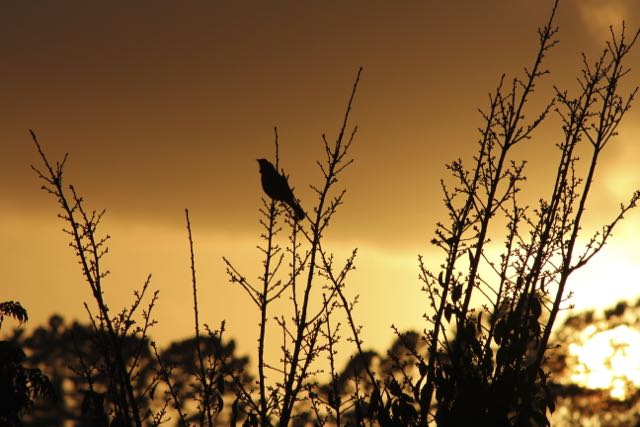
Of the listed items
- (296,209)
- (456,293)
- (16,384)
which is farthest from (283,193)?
(16,384)

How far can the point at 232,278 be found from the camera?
22.9ft

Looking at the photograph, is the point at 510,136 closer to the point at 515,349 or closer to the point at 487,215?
the point at 487,215

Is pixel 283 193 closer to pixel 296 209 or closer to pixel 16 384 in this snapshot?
pixel 296 209

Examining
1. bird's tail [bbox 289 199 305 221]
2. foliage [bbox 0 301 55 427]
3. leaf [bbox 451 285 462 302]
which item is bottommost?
leaf [bbox 451 285 462 302]

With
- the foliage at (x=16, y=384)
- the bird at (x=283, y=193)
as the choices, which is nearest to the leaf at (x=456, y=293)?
the bird at (x=283, y=193)

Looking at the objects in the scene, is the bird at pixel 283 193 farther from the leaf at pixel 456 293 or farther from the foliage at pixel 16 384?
the foliage at pixel 16 384

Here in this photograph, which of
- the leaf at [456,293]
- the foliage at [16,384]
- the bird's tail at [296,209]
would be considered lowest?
the leaf at [456,293]

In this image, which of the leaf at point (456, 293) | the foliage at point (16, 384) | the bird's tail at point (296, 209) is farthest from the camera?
the foliage at point (16, 384)

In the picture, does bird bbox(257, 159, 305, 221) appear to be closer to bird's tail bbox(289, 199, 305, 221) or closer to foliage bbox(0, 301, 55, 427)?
bird's tail bbox(289, 199, 305, 221)

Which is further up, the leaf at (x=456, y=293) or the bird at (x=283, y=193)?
the bird at (x=283, y=193)

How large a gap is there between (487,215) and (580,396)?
3856cm

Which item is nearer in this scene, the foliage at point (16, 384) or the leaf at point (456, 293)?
the leaf at point (456, 293)

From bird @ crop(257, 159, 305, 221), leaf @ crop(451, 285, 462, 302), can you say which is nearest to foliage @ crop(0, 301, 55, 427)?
bird @ crop(257, 159, 305, 221)

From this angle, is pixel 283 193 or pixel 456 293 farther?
pixel 283 193
